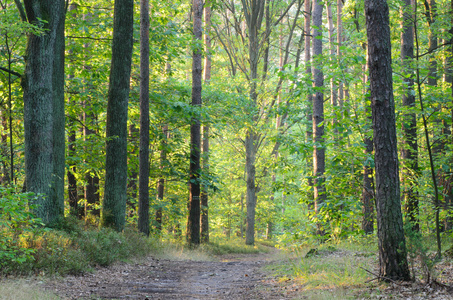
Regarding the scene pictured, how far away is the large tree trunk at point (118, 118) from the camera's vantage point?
33.1ft

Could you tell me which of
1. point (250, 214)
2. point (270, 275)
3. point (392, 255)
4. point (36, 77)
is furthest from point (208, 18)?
point (392, 255)

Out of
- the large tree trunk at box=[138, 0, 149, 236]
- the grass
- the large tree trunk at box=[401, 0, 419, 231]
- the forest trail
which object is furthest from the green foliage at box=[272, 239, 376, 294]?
the large tree trunk at box=[138, 0, 149, 236]

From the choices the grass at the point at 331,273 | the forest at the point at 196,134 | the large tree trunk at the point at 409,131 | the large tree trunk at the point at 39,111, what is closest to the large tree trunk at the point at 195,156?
the forest at the point at 196,134

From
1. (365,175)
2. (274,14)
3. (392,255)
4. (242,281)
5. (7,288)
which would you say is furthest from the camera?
(274,14)

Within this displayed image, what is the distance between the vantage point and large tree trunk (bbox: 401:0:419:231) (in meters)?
8.07

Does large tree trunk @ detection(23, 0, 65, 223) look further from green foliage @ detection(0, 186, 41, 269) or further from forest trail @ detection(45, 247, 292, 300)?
forest trail @ detection(45, 247, 292, 300)

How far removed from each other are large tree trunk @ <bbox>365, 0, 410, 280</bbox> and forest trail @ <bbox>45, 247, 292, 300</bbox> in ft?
5.53

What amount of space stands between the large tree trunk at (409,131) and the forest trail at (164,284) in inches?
156

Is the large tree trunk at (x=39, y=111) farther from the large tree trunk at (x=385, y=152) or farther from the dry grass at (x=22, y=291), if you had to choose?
the large tree trunk at (x=385, y=152)

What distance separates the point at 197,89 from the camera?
14695mm

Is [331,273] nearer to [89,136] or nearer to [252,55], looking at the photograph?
[89,136]

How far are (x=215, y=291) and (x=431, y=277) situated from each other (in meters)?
3.60

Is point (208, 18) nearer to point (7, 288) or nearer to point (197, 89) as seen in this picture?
point (197, 89)

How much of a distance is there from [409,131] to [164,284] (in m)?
7.91
